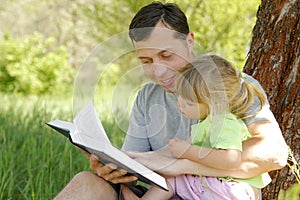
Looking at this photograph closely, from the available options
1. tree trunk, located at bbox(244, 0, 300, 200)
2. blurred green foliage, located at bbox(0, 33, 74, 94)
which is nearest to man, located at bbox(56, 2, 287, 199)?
tree trunk, located at bbox(244, 0, 300, 200)

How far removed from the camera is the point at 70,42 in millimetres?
13078

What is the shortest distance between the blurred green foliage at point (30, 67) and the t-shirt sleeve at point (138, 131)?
820cm

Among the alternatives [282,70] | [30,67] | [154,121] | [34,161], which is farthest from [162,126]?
[30,67]

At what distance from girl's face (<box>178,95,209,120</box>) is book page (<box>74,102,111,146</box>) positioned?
0.28 m

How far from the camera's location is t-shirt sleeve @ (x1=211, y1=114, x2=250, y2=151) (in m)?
1.95

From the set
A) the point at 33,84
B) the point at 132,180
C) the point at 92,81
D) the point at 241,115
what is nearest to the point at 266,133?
the point at 241,115

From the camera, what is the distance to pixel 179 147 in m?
2.02

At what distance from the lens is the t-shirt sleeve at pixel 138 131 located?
243 cm

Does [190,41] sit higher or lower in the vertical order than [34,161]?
higher

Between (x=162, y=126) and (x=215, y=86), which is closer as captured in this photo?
(x=215, y=86)

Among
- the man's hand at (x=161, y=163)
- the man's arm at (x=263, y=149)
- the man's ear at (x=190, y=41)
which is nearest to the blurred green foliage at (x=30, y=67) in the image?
the man's ear at (x=190, y=41)

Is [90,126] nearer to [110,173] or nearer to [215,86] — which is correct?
[110,173]

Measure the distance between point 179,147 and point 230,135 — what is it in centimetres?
17

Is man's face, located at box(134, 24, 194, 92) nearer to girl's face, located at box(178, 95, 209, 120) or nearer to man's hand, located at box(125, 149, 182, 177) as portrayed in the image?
girl's face, located at box(178, 95, 209, 120)
